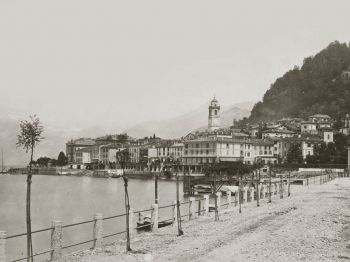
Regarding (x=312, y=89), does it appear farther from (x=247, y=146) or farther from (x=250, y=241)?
(x=250, y=241)

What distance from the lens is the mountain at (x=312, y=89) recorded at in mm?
171250

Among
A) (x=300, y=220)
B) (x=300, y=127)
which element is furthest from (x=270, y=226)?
(x=300, y=127)

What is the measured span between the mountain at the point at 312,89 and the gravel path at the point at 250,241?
15124 centimetres

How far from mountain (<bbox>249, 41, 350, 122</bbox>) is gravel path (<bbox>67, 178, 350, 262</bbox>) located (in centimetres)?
15124

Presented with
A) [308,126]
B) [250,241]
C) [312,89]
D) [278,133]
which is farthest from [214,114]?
[250,241]

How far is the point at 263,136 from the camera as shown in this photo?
13812cm

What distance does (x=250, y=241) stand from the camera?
570 inches

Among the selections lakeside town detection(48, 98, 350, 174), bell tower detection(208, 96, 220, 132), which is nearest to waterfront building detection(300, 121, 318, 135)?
lakeside town detection(48, 98, 350, 174)

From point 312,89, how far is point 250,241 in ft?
565

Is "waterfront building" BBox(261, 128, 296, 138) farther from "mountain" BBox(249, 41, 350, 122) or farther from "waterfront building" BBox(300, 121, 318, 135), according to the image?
"mountain" BBox(249, 41, 350, 122)

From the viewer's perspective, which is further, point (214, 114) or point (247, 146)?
point (214, 114)

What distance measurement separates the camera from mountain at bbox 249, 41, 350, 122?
17125 centimetres

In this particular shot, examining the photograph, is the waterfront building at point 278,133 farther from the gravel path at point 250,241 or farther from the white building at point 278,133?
the gravel path at point 250,241

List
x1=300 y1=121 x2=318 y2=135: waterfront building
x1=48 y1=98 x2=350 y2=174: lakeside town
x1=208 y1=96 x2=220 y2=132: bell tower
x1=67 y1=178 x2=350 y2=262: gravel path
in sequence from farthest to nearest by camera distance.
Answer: x1=208 y1=96 x2=220 y2=132: bell tower → x1=300 y1=121 x2=318 y2=135: waterfront building → x1=48 y1=98 x2=350 y2=174: lakeside town → x1=67 y1=178 x2=350 y2=262: gravel path
